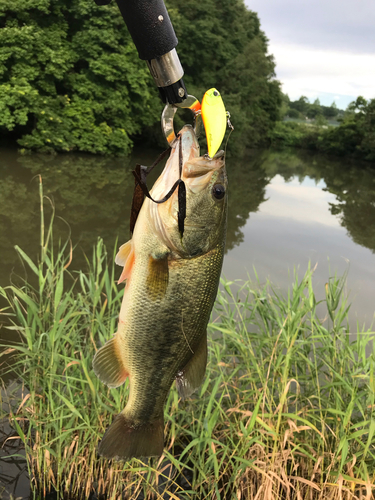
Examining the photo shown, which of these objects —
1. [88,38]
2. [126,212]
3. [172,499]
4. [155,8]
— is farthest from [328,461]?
[88,38]

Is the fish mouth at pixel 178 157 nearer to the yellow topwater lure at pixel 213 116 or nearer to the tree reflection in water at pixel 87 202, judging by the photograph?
the yellow topwater lure at pixel 213 116

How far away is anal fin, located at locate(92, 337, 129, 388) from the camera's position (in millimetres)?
1387

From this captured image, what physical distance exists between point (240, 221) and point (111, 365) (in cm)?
1195

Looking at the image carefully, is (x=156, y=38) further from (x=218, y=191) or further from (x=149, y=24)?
(x=218, y=191)

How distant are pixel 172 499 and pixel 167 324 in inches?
86.1

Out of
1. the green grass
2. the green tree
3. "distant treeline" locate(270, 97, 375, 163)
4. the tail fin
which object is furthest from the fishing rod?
"distant treeline" locate(270, 97, 375, 163)

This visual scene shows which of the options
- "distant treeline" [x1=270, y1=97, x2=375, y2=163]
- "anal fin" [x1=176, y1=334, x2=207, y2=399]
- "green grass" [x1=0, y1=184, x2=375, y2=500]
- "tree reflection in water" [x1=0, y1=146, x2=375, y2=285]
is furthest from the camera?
"distant treeline" [x1=270, y1=97, x2=375, y2=163]

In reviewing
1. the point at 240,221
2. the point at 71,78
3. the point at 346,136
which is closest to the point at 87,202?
the point at 240,221

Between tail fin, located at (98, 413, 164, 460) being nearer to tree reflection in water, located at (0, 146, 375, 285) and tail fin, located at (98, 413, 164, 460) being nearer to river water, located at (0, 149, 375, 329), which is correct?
river water, located at (0, 149, 375, 329)

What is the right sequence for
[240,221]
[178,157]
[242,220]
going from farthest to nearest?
[242,220], [240,221], [178,157]

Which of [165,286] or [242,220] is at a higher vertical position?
[165,286]

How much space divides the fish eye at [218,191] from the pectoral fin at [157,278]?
28cm

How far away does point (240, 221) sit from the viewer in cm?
1312

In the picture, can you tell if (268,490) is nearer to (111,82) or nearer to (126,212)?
(126,212)
